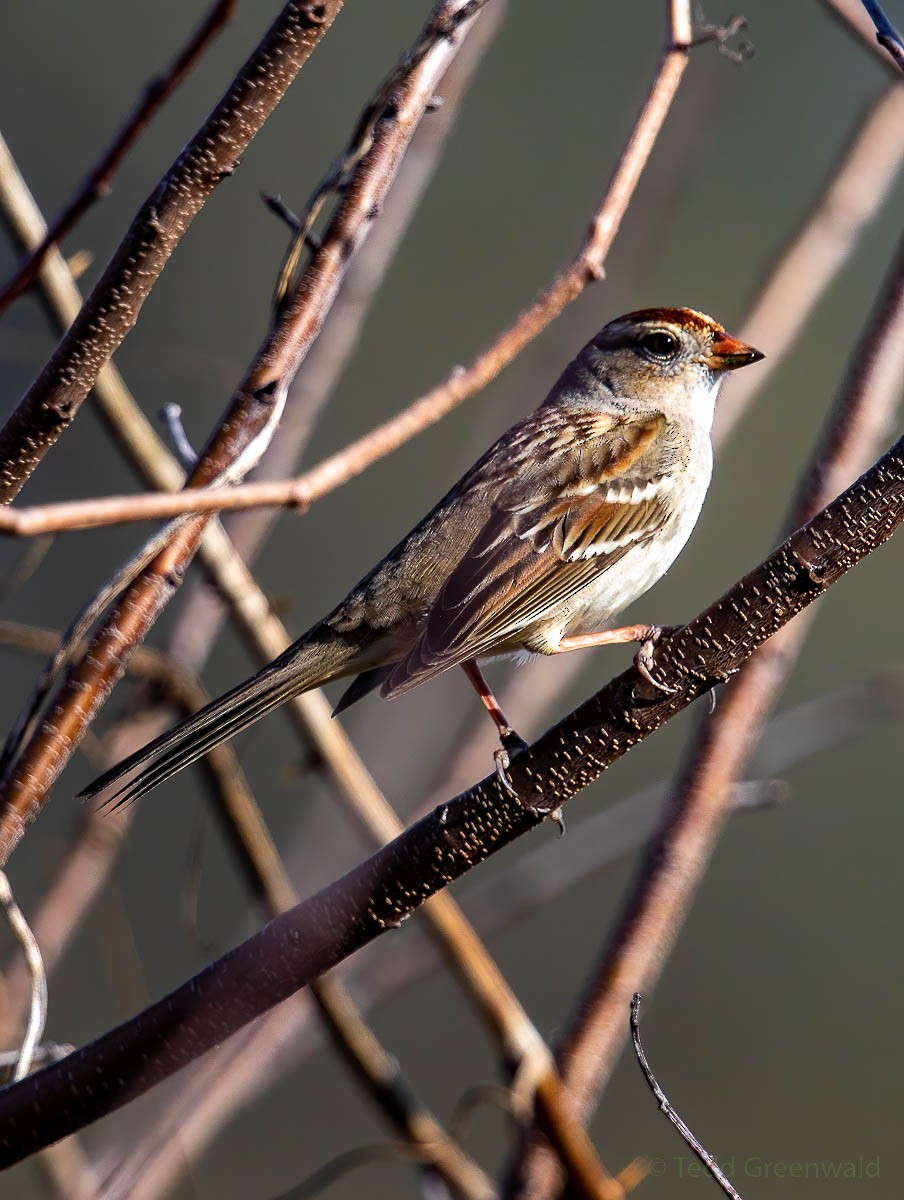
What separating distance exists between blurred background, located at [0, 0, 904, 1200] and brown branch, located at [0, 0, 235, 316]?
2014mm

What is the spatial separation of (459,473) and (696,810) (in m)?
3.62

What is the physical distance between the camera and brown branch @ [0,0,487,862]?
174 centimetres

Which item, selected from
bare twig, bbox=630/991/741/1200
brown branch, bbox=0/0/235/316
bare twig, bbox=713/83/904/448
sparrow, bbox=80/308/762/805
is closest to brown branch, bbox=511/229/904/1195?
sparrow, bbox=80/308/762/805

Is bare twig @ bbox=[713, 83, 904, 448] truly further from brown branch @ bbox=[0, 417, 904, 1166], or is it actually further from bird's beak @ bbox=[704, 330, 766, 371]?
brown branch @ bbox=[0, 417, 904, 1166]

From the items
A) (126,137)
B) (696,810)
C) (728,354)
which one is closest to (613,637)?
(696,810)

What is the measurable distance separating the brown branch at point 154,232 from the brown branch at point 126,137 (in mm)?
258

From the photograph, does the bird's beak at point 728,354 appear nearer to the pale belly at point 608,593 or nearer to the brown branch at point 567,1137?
the pale belly at point 608,593

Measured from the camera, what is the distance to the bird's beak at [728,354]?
3287 mm

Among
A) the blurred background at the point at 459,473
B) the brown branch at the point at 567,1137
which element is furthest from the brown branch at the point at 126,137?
the blurred background at the point at 459,473

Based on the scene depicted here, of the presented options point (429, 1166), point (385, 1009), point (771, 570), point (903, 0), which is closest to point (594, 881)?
point (385, 1009)

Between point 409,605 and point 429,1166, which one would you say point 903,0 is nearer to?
point 409,605

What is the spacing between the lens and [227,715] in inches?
95.3

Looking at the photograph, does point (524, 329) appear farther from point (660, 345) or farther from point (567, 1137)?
point (660, 345)

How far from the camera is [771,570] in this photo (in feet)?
5.47
